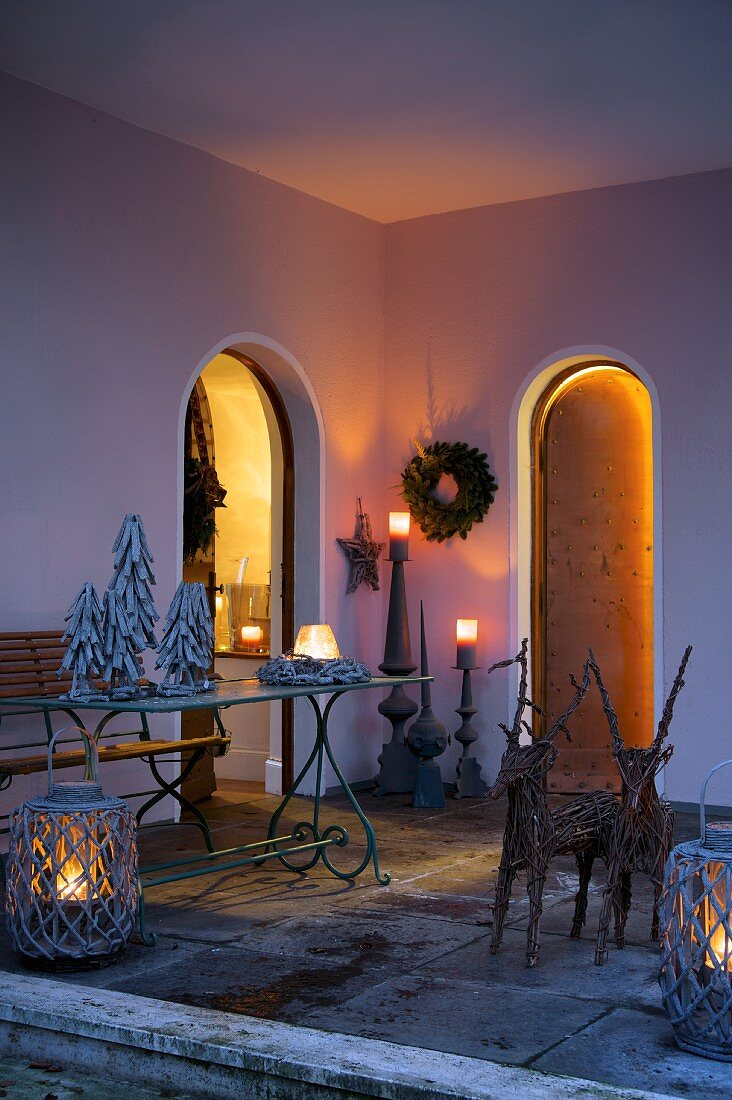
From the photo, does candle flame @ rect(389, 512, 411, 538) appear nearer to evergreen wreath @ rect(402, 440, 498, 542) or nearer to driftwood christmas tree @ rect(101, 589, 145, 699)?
evergreen wreath @ rect(402, 440, 498, 542)

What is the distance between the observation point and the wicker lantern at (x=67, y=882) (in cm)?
406

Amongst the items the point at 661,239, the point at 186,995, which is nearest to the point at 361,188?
the point at 661,239

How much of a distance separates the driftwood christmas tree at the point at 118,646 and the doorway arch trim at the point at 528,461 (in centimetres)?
370

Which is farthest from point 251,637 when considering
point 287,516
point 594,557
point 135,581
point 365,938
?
point 365,938

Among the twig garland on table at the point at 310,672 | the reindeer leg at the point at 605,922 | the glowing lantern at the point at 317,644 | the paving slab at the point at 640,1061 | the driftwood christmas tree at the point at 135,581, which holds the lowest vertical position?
the paving slab at the point at 640,1061

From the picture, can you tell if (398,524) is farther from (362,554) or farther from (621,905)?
(621,905)

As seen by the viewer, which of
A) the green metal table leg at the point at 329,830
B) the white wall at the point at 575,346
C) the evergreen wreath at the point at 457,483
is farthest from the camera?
the evergreen wreath at the point at 457,483

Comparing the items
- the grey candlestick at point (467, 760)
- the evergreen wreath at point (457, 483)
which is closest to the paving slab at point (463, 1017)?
the grey candlestick at point (467, 760)

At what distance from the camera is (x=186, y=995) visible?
384 cm

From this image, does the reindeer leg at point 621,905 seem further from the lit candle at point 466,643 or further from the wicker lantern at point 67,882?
A: the lit candle at point 466,643

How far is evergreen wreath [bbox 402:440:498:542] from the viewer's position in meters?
7.93

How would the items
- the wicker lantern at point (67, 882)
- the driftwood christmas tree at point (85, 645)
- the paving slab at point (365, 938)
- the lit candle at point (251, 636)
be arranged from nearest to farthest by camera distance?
the wicker lantern at point (67, 882), the paving slab at point (365, 938), the driftwood christmas tree at point (85, 645), the lit candle at point (251, 636)

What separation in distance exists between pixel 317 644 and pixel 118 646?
1177 millimetres

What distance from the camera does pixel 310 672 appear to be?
5230 mm
